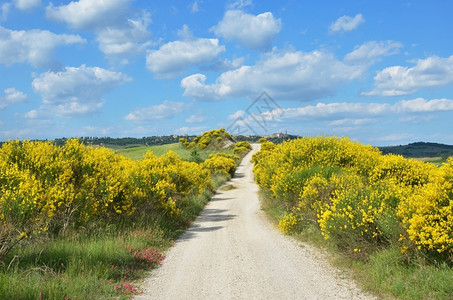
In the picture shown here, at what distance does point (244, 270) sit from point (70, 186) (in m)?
7.00

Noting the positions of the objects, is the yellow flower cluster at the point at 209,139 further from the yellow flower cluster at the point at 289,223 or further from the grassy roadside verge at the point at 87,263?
the grassy roadside verge at the point at 87,263

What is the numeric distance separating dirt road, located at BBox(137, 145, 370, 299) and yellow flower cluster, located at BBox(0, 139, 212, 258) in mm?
2881

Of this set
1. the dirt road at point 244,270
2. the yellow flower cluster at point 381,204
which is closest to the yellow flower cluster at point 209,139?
the yellow flower cluster at point 381,204

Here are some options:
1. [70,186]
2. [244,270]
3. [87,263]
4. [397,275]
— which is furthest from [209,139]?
[397,275]

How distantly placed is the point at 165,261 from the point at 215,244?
9.73 ft

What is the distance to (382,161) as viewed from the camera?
1770 centimetres

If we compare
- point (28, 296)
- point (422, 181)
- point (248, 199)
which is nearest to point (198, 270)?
point (28, 296)

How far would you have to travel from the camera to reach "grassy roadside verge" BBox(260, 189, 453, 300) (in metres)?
7.46

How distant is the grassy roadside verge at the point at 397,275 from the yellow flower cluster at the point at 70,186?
8653 mm

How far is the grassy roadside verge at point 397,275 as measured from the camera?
746 centimetres

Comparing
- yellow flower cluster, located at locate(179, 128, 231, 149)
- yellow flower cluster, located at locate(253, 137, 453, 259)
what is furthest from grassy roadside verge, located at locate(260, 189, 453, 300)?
yellow flower cluster, located at locate(179, 128, 231, 149)

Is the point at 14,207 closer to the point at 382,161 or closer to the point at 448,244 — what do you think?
the point at 448,244

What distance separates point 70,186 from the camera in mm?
12586

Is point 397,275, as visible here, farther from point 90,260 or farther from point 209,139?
point 209,139
